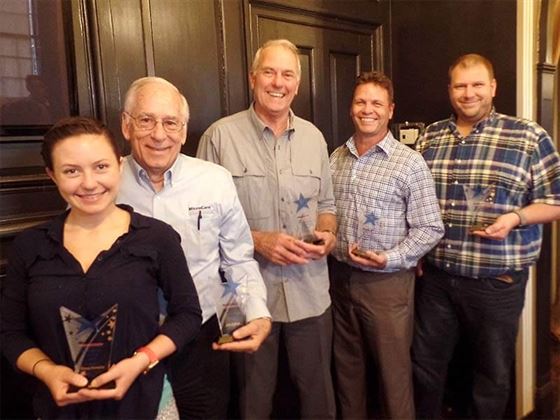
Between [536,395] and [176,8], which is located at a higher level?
[176,8]

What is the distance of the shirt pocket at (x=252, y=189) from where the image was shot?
1.71m

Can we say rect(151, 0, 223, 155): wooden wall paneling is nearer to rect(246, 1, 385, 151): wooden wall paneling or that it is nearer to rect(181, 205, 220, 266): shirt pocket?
rect(246, 1, 385, 151): wooden wall paneling

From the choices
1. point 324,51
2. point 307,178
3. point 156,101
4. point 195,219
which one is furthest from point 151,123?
point 324,51

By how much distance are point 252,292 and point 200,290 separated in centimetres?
14

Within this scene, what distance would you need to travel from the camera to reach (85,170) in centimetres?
106

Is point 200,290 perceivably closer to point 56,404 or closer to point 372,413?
point 56,404

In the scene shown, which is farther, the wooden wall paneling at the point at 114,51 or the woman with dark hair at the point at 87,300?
the wooden wall paneling at the point at 114,51

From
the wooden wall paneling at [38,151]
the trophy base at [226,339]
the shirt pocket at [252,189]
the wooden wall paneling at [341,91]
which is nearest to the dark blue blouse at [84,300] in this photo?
the trophy base at [226,339]

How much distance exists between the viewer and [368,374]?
2.43 m

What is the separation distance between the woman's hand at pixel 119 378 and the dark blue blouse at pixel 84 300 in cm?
3

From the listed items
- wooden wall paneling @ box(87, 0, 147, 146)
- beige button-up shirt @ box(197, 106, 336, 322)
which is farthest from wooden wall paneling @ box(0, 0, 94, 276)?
beige button-up shirt @ box(197, 106, 336, 322)

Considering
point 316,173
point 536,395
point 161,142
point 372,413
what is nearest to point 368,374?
point 372,413

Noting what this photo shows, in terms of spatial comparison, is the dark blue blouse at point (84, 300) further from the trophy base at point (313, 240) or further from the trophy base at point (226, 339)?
the trophy base at point (313, 240)

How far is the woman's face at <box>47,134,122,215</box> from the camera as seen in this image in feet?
3.45
